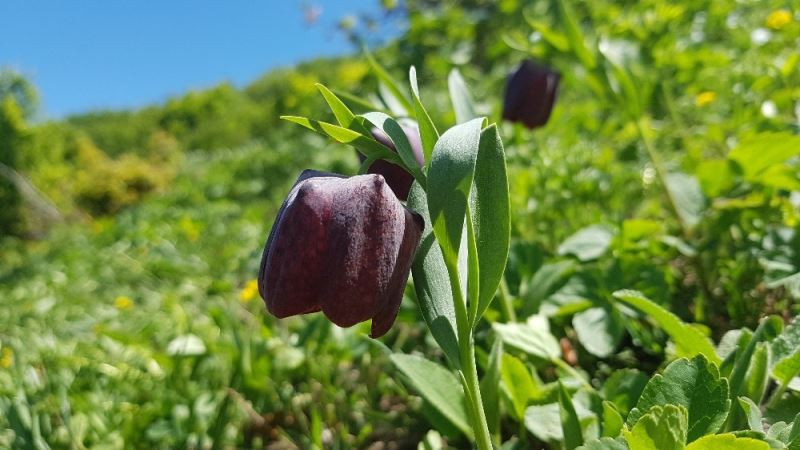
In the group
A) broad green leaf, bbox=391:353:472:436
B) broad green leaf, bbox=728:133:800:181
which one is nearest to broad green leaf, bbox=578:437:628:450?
broad green leaf, bbox=391:353:472:436

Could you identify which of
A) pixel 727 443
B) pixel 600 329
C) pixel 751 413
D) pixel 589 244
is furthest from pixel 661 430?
pixel 589 244

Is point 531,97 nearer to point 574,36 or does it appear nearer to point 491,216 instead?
point 574,36

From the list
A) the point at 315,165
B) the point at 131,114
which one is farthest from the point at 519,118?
the point at 131,114

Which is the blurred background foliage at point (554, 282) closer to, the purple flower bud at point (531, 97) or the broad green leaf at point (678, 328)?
the purple flower bud at point (531, 97)

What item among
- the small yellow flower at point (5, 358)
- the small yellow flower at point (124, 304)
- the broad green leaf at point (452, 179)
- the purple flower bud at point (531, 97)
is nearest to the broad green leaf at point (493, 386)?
the broad green leaf at point (452, 179)

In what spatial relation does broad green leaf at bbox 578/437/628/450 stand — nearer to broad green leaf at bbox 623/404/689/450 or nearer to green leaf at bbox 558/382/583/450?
broad green leaf at bbox 623/404/689/450

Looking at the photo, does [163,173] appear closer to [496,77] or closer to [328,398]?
[496,77]
